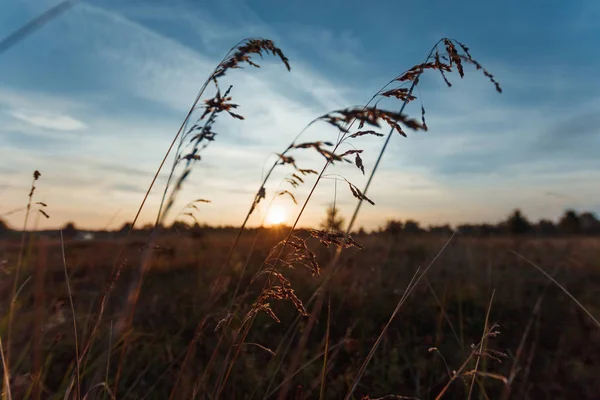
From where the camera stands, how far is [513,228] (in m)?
21.1

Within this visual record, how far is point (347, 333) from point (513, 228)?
67.1 feet

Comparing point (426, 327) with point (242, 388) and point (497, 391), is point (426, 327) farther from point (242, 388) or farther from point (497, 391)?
point (242, 388)

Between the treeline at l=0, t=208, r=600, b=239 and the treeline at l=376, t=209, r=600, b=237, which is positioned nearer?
the treeline at l=0, t=208, r=600, b=239

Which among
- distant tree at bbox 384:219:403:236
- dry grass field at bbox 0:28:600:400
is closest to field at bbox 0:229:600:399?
dry grass field at bbox 0:28:600:400

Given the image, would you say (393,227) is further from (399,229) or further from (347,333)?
(347,333)

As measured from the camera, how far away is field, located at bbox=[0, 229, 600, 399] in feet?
9.74

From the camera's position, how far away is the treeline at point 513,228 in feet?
29.3

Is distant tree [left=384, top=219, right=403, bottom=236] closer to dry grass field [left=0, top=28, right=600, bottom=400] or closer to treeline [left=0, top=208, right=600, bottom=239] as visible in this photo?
treeline [left=0, top=208, right=600, bottom=239]

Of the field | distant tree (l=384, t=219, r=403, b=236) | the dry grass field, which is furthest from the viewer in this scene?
distant tree (l=384, t=219, r=403, b=236)

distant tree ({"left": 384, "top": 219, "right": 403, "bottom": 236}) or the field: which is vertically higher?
distant tree ({"left": 384, "top": 219, "right": 403, "bottom": 236})

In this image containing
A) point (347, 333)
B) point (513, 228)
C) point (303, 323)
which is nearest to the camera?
point (347, 333)

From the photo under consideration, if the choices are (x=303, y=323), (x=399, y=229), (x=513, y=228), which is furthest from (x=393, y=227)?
(x=513, y=228)

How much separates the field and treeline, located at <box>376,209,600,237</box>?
79 centimetres

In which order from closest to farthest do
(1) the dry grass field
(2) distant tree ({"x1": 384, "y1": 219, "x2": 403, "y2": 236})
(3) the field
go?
(1) the dry grass field < (3) the field < (2) distant tree ({"x1": 384, "y1": 219, "x2": 403, "y2": 236})
